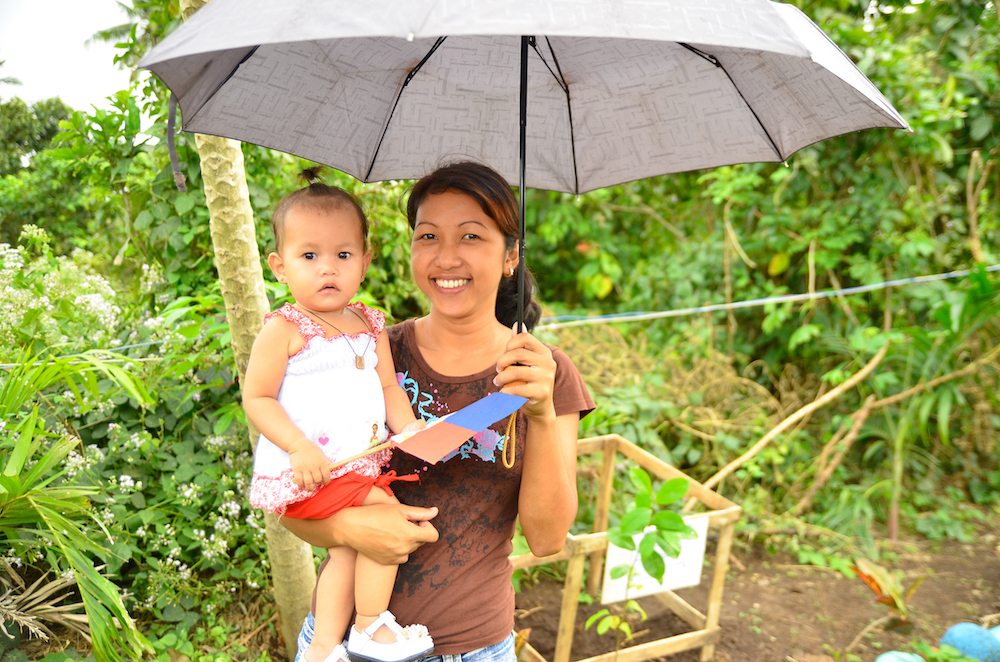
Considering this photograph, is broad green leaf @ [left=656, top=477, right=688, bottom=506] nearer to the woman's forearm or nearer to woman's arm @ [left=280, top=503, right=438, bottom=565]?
the woman's forearm

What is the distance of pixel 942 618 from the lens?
142 inches

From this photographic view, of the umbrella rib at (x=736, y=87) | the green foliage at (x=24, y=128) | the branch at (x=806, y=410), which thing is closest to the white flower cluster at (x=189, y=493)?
the umbrella rib at (x=736, y=87)

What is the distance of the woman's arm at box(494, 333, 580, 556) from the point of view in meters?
1.33

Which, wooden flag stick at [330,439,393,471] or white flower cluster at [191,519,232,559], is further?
white flower cluster at [191,519,232,559]

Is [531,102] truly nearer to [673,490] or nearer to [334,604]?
→ [334,604]

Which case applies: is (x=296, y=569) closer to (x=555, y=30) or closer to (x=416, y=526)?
(x=416, y=526)

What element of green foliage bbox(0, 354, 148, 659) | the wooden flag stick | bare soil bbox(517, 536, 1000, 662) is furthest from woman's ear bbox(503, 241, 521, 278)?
bare soil bbox(517, 536, 1000, 662)

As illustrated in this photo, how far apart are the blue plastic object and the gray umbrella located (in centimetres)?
230

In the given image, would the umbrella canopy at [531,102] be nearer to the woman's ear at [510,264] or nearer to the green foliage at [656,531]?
the woman's ear at [510,264]

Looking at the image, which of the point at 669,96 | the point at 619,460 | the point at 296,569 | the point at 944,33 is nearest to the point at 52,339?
the point at 296,569

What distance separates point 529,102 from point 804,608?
3.03 m

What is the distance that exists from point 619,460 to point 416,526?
2.92 meters

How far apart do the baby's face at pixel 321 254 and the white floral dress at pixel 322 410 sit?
0.19ft

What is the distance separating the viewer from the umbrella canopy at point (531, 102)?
1.57m
